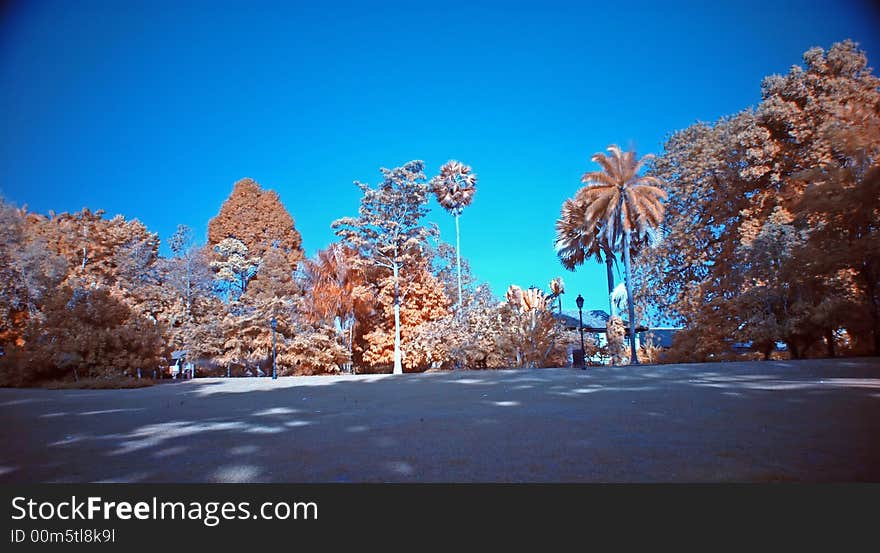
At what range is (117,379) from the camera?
40.7 feet

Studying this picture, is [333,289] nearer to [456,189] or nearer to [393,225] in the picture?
[393,225]

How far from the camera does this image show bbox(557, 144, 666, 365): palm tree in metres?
19.2

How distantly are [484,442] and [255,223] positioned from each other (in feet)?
79.2

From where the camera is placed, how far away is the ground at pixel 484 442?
2.38 metres

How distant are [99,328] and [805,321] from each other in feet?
70.4

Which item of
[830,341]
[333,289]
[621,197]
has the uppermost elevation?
[621,197]

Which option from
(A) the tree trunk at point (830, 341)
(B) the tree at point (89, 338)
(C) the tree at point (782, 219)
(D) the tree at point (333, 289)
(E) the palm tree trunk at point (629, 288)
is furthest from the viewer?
(D) the tree at point (333, 289)

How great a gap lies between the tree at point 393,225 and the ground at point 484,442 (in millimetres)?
14186

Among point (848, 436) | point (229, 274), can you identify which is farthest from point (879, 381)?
point (229, 274)

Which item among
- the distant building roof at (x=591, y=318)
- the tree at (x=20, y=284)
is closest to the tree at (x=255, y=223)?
the tree at (x=20, y=284)

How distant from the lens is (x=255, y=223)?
80.3 ft

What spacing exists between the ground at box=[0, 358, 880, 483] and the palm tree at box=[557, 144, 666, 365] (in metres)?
14.5

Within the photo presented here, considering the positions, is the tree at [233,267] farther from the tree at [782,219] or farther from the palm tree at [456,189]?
the tree at [782,219]

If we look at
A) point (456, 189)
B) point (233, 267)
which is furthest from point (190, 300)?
point (456, 189)
